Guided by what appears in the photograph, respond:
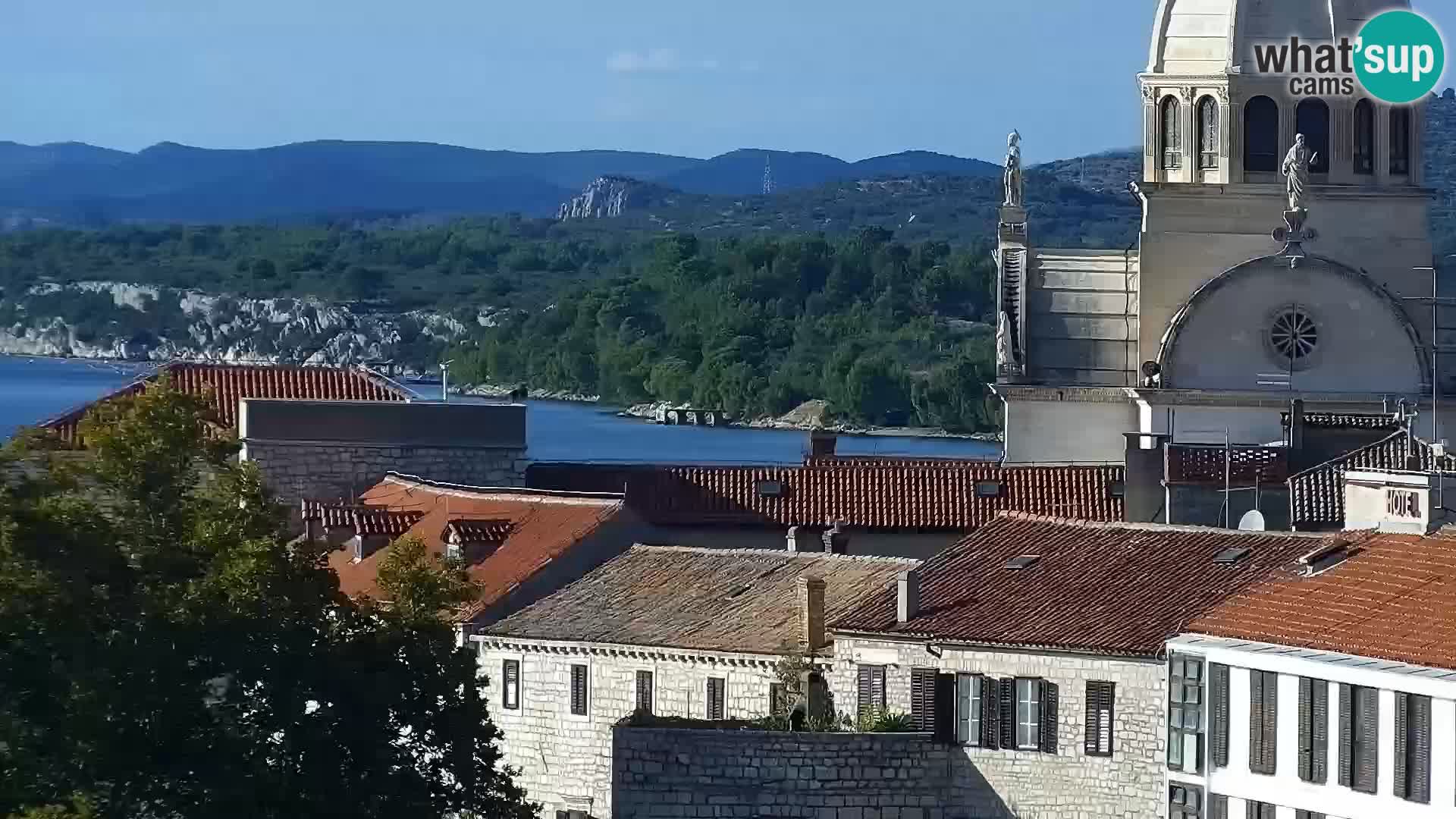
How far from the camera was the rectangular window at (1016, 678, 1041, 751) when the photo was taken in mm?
40188

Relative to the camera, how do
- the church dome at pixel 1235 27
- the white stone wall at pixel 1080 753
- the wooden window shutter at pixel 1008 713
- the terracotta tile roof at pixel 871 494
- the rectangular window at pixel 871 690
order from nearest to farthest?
1. the white stone wall at pixel 1080 753
2. the wooden window shutter at pixel 1008 713
3. the rectangular window at pixel 871 690
4. the terracotta tile roof at pixel 871 494
5. the church dome at pixel 1235 27

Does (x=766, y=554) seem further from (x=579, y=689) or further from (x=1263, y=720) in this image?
(x=1263, y=720)

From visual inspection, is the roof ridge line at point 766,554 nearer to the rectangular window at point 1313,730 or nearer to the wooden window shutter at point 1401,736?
the rectangular window at point 1313,730

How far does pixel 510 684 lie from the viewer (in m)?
47.6

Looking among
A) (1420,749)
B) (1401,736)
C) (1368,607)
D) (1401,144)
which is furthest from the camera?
(1401,144)

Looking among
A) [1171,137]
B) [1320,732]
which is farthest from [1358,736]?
[1171,137]

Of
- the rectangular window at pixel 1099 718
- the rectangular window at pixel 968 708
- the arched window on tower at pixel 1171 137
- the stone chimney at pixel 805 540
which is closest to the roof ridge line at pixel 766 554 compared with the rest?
the stone chimney at pixel 805 540

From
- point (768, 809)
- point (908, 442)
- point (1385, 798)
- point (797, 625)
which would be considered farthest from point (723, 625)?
point (908, 442)

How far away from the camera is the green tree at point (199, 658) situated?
3769 cm

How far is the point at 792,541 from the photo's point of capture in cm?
5384

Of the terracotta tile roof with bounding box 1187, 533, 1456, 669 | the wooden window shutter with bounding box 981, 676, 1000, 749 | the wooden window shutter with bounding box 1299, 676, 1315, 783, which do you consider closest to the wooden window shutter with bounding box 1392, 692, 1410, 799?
the terracotta tile roof with bounding box 1187, 533, 1456, 669

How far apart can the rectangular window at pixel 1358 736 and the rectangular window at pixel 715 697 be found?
9635 millimetres

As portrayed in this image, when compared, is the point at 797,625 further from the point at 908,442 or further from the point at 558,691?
the point at 908,442

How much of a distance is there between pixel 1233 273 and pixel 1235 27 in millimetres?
4079
